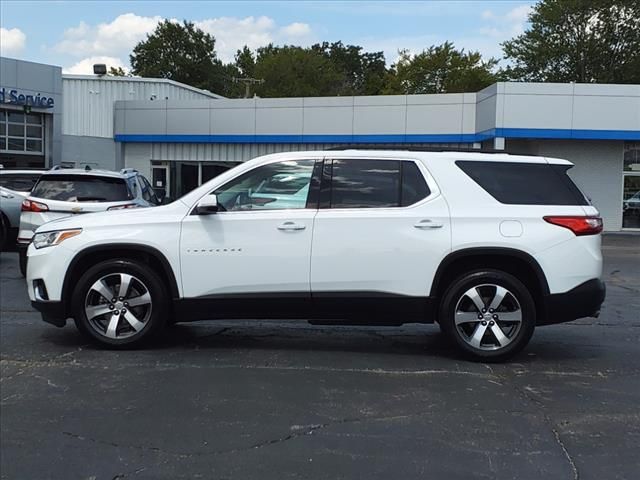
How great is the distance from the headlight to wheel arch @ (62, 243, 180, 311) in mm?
196

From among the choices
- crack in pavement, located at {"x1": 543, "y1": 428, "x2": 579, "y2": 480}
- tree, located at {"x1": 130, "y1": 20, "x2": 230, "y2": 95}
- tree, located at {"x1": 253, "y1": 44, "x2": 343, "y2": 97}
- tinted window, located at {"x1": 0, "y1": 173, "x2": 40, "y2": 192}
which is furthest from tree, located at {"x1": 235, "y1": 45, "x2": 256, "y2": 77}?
crack in pavement, located at {"x1": 543, "y1": 428, "x2": 579, "y2": 480}

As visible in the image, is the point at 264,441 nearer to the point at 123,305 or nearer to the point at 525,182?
the point at 123,305

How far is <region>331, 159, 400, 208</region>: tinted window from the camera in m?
5.84

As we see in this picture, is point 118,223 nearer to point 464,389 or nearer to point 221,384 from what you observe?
point 221,384

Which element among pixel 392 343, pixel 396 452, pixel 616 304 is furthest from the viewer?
pixel 616 304

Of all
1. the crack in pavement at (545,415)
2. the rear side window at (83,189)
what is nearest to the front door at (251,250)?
the crack in pavement at (545,415)

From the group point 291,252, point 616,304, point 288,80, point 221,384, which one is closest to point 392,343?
point 291,252

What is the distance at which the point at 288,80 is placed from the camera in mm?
64688

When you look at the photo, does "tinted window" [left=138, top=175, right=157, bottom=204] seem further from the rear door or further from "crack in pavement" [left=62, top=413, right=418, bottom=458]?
"crack in pavement" [left=62, top=413, right=418, bottom=458]

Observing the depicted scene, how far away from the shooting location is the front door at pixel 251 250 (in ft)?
18.9

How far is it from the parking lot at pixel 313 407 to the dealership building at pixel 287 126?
53.6 ft

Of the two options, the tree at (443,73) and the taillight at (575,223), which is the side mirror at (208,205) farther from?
the tree at (443,73)

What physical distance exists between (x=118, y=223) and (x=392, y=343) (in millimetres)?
2787

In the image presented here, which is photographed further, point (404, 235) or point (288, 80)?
point (288, 80)
